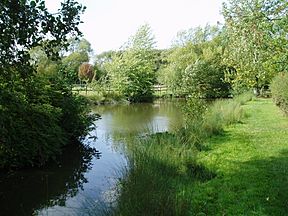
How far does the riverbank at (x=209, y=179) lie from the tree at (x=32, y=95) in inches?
79.8

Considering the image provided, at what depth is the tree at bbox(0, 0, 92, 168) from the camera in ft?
12.2

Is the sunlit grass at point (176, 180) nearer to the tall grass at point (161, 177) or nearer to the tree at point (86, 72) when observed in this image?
the tall grass at point (161, 177)

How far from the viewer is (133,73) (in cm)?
3769

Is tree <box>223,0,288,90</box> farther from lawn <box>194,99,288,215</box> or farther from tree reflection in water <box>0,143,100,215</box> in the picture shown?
tree reflection in water <box>0,143,100,215</box>

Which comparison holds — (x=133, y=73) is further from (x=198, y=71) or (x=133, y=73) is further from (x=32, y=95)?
(x=32, y=95)

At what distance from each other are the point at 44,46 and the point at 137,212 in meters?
2.19

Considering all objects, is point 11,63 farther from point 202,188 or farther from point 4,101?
point 202,188

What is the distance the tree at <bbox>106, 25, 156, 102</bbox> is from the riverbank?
88.9ft

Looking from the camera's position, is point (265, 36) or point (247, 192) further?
point (265, 36)

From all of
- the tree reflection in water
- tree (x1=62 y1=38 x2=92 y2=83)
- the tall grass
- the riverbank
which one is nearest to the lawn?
the riverbank

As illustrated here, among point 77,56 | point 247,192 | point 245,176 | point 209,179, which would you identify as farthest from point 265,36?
point 77,56

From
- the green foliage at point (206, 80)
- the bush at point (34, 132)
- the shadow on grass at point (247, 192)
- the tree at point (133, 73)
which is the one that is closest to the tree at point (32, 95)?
the bush at point (34, 132)

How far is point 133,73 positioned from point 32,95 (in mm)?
28165

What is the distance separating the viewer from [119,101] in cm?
3572
